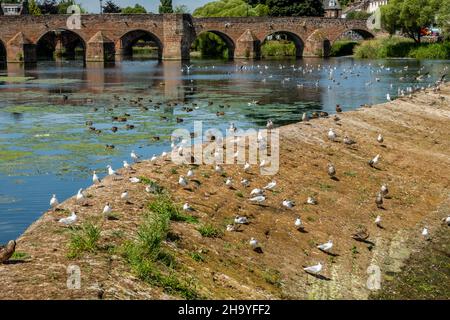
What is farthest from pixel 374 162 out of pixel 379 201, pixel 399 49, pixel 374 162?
pixel 399 49

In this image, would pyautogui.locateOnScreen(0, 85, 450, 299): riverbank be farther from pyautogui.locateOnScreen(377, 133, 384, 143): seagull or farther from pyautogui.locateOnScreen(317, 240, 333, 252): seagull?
pyautogui.locateOnScreen(377, 133, 384, 143): seagull

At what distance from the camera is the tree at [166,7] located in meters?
167

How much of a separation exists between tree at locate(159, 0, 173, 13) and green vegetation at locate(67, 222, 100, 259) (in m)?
160

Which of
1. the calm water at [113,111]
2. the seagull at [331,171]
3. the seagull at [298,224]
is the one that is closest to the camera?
the seagull at [298,224]

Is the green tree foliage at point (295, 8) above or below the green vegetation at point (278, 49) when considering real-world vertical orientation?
above

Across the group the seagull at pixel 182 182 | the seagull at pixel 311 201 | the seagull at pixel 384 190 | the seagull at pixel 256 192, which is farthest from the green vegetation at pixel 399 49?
the seagull at pixel 182 182

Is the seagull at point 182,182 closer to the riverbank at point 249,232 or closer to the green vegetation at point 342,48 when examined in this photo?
the riverbank at point 249,232

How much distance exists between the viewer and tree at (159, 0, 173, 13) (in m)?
167

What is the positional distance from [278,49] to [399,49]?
24902 millimetres

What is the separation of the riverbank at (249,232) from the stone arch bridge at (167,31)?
7972cm

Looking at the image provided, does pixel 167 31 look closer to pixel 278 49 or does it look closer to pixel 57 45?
pixel 278 49

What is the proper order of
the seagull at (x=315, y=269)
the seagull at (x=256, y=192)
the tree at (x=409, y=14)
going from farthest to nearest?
the tree at (x=409, y=14) → the seagull at (x=256, y=192) → the seagull at (x=315, y=269)
